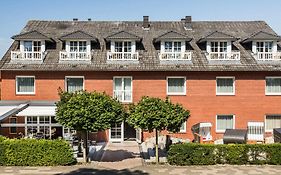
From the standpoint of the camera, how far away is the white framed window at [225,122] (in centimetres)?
3253

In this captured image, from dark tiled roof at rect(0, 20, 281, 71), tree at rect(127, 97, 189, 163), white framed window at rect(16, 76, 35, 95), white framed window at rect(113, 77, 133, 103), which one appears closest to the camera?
tree at rect(127, 97, 189, 163)

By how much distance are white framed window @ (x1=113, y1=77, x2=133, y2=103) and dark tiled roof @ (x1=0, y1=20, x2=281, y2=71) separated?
1158 mm

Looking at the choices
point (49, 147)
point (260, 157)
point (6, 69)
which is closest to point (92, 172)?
point (49, 147)

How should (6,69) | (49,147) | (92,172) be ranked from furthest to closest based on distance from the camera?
(6,69), (49,147), (92,172)

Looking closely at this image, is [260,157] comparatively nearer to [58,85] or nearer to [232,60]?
[232,60]

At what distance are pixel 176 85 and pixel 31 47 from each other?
1288cm

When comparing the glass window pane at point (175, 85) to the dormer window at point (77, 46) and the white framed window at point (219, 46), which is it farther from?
the dormer window at point (77, 46)

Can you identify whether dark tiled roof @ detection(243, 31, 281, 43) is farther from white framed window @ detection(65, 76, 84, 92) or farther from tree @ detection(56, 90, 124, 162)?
tree @ detection(56, 90, 124, 162)

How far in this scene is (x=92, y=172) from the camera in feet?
68.1

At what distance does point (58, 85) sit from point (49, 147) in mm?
10567

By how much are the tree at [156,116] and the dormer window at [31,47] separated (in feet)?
42.9

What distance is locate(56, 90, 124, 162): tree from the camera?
2183 cm

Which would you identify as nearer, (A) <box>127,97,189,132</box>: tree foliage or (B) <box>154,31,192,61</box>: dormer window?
(A) <box>127,97,189,132</box>: tree foliage

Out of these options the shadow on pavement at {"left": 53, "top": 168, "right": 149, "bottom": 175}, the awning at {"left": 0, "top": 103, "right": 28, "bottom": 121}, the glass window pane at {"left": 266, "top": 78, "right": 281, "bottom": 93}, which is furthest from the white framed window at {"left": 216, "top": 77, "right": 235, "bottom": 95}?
the awning at {"left": 0, "top": 103, "right": 28, "bottom": 121}
